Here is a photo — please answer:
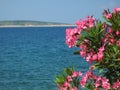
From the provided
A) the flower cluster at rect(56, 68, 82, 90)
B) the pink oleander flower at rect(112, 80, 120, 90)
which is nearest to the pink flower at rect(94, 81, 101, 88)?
the pink oleander flower at rect(112, 80, 120, 90)

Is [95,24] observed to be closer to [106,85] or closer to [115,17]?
[115,17]

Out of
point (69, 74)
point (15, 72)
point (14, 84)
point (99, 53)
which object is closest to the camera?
point (99, 53)

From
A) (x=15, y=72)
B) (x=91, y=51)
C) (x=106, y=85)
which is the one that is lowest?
(x=15, y=72)

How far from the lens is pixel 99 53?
596 centimetres

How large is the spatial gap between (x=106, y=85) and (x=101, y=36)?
2.47 ft

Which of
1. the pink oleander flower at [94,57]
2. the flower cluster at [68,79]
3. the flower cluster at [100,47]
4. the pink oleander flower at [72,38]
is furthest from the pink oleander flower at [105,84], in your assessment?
the pink oleander flower at [72,38]

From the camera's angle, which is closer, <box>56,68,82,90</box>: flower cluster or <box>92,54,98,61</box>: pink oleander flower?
<box>92,54,98,61</box>: pink oleander flower

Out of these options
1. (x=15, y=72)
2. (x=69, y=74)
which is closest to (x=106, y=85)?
(x=69, y=74)

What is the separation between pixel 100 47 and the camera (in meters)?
6.05

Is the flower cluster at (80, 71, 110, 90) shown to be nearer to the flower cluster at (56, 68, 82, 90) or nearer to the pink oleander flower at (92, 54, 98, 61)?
the flower cluster at (56, 68, 82, 90)

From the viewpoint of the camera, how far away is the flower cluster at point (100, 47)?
19.5 ft

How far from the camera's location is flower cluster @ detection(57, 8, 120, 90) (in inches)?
234

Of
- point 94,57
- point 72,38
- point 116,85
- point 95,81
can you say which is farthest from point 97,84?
point 72,38

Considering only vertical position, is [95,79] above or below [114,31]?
below
